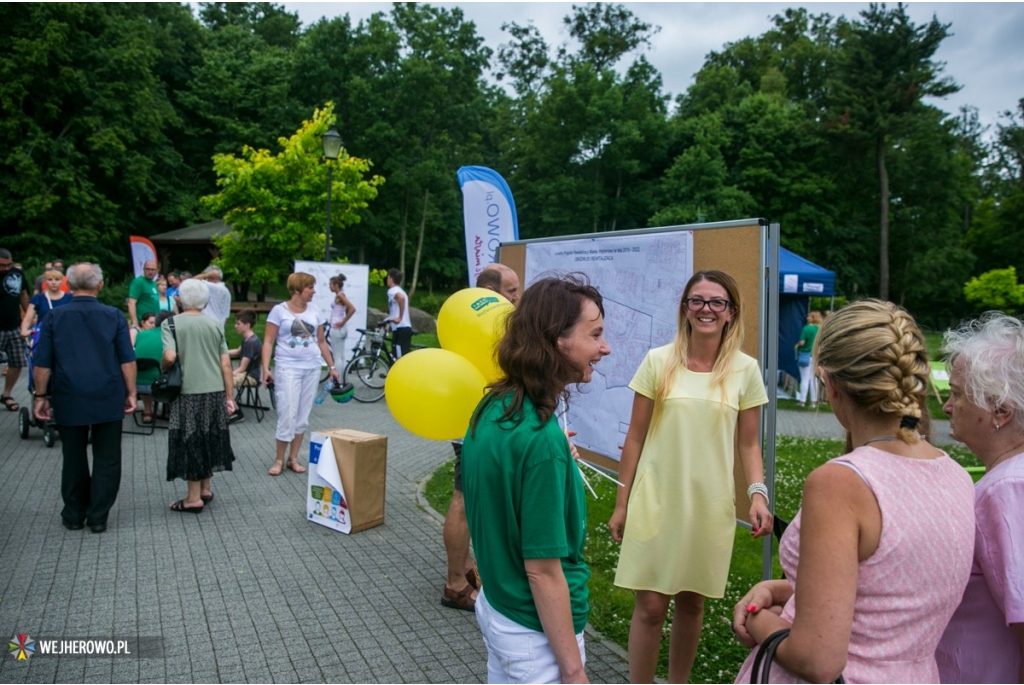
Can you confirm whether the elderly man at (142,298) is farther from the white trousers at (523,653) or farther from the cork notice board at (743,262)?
the white trousers at (523,653)

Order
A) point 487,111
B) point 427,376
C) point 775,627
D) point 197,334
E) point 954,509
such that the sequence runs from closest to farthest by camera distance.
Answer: point 954,509 → point 775,627 → point 427,376 → point 197,334 → point 487,111

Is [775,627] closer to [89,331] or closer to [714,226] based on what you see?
[714,226]

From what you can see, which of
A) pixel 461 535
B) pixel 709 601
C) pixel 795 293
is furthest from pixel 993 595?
pixel 795 293

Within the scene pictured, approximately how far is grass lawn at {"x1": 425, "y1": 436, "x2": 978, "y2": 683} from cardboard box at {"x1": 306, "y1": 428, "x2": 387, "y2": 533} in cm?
84

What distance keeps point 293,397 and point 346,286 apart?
7.16 m

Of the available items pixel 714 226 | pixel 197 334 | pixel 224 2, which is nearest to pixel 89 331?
pixel 197 334

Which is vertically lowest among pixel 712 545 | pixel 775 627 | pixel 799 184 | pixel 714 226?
pixel 712 545

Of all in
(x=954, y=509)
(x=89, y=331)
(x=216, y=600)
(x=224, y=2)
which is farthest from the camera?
(x=224, y=2)

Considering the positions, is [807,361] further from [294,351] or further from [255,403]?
[294,351]

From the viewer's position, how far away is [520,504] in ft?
5.94

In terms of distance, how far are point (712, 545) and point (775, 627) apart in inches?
51.9

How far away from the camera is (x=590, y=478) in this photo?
7594 millimetres

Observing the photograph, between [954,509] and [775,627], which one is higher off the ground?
[954,509]

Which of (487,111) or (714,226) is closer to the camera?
(714,226)
